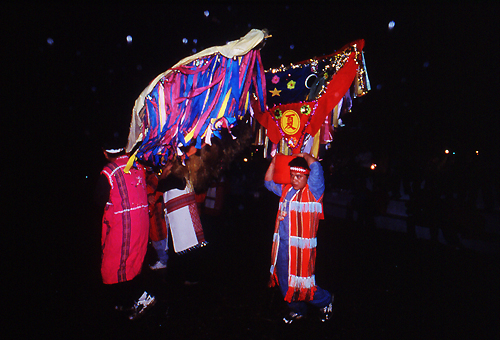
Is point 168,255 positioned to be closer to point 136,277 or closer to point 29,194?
point 136,277

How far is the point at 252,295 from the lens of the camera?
143 inches

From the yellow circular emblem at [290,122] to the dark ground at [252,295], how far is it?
7.31 ft

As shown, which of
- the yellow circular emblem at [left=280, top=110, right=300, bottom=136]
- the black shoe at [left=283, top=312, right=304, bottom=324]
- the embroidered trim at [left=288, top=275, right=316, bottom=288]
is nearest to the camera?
the embroidered trim at [left=288, top=275, right=316, bottom=288]

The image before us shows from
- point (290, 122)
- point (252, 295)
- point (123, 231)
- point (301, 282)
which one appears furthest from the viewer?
point (252, 295)

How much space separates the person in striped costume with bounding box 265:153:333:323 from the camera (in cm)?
284

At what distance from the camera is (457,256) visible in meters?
5.48

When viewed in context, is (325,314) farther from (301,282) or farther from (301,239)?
(301,239)

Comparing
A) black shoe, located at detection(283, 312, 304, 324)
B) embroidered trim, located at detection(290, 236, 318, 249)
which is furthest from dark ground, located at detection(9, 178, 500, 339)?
embroidered trim, located at detection(290, 236, 318, 249)

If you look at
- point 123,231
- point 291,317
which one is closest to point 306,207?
point 291,317

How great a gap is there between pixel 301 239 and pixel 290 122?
136 centimetres

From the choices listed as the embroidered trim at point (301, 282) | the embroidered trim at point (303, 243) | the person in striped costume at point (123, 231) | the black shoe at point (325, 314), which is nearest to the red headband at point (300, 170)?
the embroidered trim at point (303, 243)

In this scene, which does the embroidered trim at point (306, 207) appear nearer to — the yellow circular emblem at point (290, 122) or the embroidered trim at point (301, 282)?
the embroidered trim at point (301, 282)

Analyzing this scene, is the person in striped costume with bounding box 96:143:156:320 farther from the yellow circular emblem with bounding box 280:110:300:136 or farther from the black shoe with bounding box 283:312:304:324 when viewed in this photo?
the yellow circular emblem with bounding box 280:110:300:136

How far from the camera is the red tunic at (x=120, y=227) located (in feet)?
9.55
